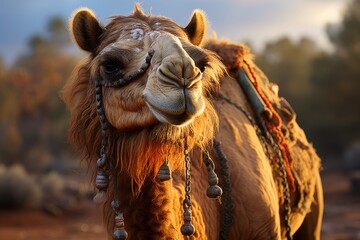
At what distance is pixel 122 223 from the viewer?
11.4 feet

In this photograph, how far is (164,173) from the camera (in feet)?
11.2

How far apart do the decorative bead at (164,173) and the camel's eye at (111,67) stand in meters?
0.58

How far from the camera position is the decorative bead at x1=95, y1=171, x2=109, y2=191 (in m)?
3.52

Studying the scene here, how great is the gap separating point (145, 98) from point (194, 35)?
1.12 metres

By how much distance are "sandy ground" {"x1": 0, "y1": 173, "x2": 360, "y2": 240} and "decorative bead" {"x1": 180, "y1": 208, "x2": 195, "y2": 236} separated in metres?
9.03

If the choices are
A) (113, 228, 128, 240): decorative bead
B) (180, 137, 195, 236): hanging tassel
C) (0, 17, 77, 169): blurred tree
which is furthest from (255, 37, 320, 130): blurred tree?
(113, 228, 128, 240): decorative bead

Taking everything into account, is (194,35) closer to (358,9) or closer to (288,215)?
(288,215)

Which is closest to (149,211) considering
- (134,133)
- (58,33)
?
(134,133)

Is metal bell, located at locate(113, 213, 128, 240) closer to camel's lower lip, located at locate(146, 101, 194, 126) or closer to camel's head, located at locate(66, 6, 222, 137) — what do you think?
camel's head, located at locate(66, 6, 222, 137)

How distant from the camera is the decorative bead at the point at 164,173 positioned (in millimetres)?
3404

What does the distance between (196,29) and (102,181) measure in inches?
48.7

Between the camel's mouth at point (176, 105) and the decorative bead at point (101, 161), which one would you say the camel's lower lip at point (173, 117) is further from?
the decorative bead at point (101, 161)

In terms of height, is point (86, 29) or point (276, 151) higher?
point (276, 151)

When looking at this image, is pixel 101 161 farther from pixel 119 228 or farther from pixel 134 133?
pixel 119 228
